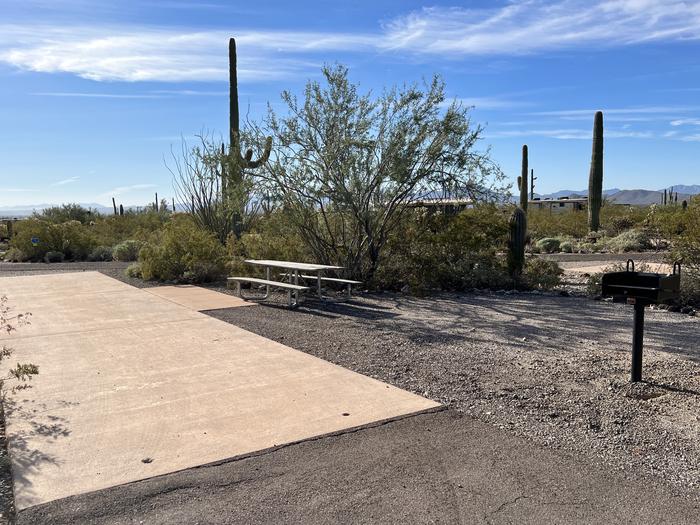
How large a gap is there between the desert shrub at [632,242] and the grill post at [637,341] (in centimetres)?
1900

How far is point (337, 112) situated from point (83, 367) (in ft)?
23.3

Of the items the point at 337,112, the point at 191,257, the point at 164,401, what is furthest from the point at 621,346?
the point at 191,257

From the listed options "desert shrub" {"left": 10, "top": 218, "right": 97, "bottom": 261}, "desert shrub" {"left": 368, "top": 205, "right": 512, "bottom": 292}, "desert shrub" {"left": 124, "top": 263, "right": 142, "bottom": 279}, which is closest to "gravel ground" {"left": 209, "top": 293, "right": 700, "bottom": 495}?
"desert shrub" {"left": 368, "top": 205, "right": 512, "bottom": 292}

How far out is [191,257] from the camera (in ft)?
49.9

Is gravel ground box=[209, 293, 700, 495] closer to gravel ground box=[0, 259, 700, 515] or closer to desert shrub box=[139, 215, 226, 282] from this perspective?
gravel ground box=[0, 259, 700, 515]

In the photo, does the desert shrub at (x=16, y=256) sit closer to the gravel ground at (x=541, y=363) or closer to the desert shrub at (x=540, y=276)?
the gravel ground at (x=541, y=363)

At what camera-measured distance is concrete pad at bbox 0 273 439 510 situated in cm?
438

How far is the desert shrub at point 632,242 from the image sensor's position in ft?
77.1

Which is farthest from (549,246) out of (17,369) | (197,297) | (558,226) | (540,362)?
(17,369)

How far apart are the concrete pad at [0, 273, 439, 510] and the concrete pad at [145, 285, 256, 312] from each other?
6.76ft

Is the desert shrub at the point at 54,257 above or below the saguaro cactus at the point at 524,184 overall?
below

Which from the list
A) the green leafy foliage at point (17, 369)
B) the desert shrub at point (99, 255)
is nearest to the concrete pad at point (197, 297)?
the green leafy foliage at point (17, 369)

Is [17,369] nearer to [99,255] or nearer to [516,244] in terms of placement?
[516,244]

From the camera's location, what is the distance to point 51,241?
23.8 meters
